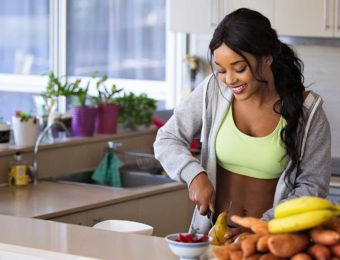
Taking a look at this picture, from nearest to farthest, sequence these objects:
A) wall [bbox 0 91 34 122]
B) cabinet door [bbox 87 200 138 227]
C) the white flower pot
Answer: cabinet door [bbox 87 200 138 227] < the white flower pot < wall [bbox 0 91 34 122]

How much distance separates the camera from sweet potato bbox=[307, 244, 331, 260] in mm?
2125

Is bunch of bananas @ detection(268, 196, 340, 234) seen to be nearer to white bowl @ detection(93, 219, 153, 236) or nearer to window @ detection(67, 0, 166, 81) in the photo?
white bowl @ detection(93, 219, 153, 236)

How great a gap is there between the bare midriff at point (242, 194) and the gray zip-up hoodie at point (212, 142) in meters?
0.05

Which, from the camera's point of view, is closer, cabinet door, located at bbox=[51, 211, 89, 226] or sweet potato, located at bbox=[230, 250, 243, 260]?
sweet potato, located at bbox=[230, 250, 243, 260]

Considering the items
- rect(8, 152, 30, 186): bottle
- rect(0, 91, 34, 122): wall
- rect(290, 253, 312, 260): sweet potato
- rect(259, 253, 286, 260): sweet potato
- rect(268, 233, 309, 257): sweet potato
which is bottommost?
rect(8, 152, 30, 186): bottle

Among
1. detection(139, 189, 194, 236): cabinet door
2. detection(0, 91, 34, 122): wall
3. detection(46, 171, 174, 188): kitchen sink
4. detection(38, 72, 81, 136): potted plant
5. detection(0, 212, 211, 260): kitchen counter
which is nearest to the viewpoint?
detection(0, 212, 211, 260): kitchen counter

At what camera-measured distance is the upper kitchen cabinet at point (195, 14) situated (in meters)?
5.65

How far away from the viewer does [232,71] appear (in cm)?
285

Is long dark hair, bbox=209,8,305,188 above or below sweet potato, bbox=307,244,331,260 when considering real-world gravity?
above

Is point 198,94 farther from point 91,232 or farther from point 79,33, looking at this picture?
point 79,33

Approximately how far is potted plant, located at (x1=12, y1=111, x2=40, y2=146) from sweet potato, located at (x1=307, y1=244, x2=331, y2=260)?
9.69 feet

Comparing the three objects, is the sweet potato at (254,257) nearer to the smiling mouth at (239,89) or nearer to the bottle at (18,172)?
the smiling mouth at (239,89)

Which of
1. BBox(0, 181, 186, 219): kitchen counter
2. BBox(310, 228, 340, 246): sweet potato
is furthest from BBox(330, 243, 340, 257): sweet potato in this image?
Answer: BBox(0, 181, 186, 219): kitchen counter

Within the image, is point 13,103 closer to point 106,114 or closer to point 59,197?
point 106,114
